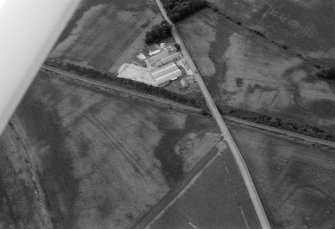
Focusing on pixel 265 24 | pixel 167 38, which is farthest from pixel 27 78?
pixel 265 24

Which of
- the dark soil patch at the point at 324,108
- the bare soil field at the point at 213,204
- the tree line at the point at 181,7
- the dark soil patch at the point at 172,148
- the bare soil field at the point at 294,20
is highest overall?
the tree line at the point at 181,7

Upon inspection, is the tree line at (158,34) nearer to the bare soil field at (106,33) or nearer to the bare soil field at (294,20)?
the bare soil field at (106,33)

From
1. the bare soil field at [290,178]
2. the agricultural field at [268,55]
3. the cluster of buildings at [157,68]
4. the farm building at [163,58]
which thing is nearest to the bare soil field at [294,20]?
the agricultural field at [268,55]

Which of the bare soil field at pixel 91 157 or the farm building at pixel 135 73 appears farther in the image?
the farm building at pixel 135 73

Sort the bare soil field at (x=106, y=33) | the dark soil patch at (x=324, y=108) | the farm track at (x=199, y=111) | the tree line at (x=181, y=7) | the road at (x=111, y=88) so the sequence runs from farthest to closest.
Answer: the tree line at (x=181, y=7)
the bare soil field at (x=106, y=33)
the road at (x=111, y=88)
the dark soil patch at (x=324, y=108)
the farm track at (x=199, y=111)

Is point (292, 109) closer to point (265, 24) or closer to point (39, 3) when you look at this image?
point (265, 24)

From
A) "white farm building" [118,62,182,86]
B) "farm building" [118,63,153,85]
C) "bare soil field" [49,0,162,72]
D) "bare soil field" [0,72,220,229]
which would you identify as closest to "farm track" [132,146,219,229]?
"bare soil field" [0,72,220,229]
